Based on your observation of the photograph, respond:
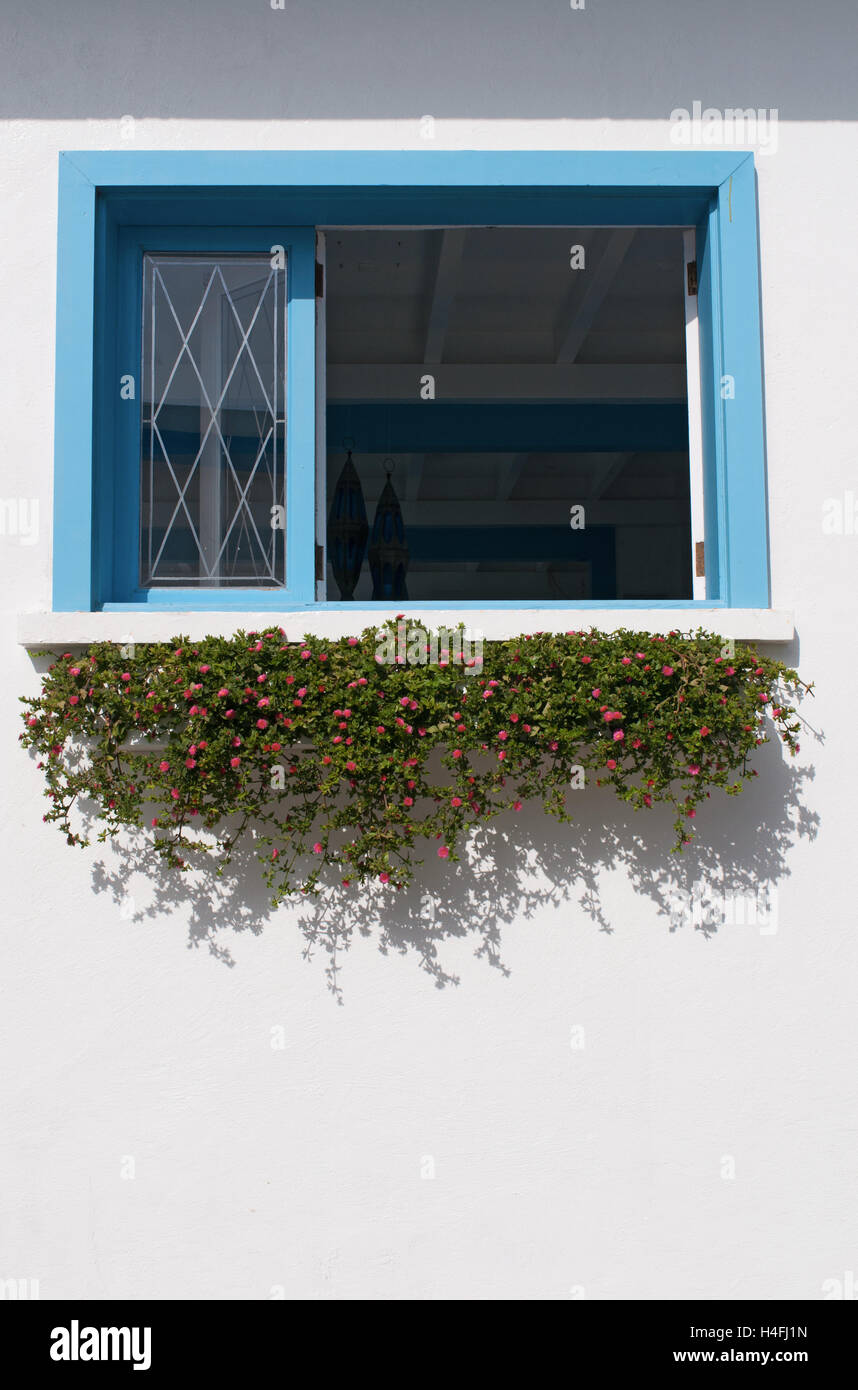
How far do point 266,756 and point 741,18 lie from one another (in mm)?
2223

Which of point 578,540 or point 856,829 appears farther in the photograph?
point 578,540

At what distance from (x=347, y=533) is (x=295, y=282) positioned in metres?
1.91

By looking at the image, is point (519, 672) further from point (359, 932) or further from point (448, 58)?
point (448, 58)

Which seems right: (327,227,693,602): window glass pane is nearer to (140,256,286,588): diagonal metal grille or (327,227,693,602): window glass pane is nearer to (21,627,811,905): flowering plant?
(140,256,286,588): diagonal metal grille

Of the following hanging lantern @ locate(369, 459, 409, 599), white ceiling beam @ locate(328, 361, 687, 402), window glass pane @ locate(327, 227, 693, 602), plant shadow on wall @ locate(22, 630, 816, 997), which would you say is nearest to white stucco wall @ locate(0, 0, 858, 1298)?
plant shadow on wall @ locate(22, 630, 816, 997)

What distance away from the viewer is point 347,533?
468 cm

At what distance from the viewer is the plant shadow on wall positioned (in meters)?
2.44

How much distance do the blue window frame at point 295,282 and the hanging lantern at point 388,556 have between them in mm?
1788

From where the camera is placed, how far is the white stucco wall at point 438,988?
8.48ft

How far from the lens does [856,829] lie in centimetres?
270

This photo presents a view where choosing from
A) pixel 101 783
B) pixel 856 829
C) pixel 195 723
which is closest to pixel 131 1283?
pixel 101 783

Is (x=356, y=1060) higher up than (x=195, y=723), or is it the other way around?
(x=195, y=723)
